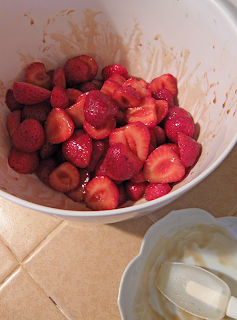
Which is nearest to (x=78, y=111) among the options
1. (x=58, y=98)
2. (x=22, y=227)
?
(x=58, y=98)

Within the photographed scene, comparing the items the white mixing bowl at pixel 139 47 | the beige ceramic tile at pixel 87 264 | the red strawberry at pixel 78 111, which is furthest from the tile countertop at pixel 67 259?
the red strawberry at pixel 78 111

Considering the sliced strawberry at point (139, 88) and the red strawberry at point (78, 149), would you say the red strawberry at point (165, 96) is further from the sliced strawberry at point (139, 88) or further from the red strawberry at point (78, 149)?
the red strawberry at point (78, 149)

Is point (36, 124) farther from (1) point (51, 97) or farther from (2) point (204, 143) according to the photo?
(2) point (204, 143)

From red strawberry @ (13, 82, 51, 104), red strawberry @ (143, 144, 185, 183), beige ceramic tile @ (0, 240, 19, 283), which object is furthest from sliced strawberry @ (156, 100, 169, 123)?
beige ceramic tile @ (0, 240, 19, 283)

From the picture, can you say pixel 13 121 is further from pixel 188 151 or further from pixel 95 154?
pixel 188 151

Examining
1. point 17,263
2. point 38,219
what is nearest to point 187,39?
point 38,219
